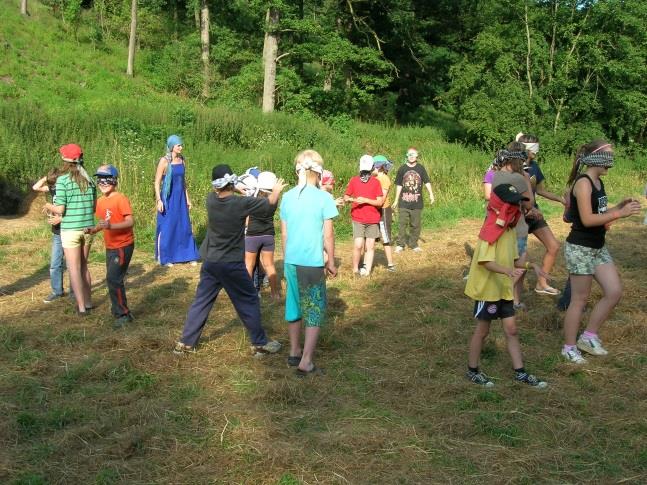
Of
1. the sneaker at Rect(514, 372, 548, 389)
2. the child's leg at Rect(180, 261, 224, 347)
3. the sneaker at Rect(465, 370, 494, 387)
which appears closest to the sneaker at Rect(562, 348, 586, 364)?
the sneaker at Rect(514, 372, 548, 389)

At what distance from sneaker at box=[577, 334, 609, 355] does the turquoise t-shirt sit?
2657mm

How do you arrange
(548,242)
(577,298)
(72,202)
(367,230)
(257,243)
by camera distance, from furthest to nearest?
(367,230) → (257,243) → (548,242) → (72,202) → (577,298)

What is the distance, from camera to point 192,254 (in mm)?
10328

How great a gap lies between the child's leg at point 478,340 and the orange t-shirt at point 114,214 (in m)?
3.67

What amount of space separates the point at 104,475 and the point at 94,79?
25834mm

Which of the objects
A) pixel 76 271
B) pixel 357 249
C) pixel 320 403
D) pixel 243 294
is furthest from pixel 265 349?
pixel 357 249

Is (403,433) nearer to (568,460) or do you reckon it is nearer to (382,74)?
(568,460)

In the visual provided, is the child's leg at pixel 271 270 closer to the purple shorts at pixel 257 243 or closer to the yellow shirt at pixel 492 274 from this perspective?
the purple shorts at pixel 257 243

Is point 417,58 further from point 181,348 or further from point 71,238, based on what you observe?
point 181,348

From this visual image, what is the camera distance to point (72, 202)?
7.21 m

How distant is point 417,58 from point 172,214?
24.7 m

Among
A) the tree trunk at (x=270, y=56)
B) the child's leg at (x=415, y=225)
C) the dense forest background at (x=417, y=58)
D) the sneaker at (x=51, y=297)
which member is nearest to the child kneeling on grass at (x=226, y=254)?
the sneaker at (x=51, y=297)

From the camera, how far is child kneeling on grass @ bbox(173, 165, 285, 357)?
19.1 ft

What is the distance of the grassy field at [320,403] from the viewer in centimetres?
422
